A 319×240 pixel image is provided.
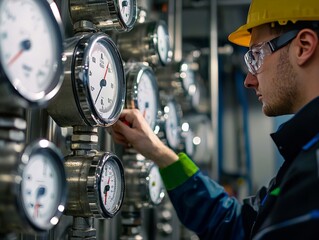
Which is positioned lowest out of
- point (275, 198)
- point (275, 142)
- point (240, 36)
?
point (275, 198)

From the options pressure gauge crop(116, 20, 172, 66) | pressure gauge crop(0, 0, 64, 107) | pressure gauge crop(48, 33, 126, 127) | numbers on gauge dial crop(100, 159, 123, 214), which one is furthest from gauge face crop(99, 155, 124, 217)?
pressure gauge crop(116, 20, 172, 66)

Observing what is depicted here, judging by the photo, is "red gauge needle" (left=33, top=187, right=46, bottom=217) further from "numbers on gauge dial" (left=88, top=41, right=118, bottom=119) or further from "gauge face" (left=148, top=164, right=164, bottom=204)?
"gauge face" (left=148, top=164, right=164, bottom=204)

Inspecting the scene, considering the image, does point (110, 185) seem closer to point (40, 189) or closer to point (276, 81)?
point (40, 189)

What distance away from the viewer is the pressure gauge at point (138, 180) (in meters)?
1.38

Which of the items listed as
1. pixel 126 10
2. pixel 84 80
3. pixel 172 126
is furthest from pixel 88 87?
pixel 172 126

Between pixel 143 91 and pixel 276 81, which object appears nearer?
pixel 276 81

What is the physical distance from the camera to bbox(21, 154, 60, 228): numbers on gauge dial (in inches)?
28.6

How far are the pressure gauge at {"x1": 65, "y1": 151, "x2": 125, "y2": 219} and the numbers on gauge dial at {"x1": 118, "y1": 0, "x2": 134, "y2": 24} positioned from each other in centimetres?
35

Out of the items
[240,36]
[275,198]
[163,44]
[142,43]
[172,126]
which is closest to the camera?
[275,198]

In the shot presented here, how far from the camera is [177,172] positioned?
1.39 metres

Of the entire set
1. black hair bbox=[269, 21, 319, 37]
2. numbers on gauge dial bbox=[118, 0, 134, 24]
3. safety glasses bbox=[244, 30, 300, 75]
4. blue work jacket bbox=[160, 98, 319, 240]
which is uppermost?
numbers on gauge dial bbox=[118, 0, 134, 24]

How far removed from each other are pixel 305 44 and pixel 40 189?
618 mm

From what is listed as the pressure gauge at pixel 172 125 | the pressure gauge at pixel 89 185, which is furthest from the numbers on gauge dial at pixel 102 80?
the pressure gauge at pixel 172 125

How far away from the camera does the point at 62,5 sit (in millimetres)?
1093
